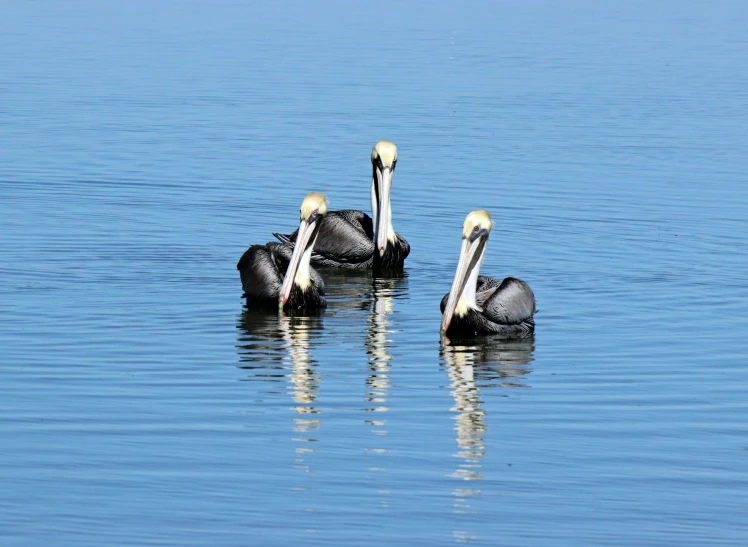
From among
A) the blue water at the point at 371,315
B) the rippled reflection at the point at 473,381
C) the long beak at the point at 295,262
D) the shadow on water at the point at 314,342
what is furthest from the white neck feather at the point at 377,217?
the rippled reflection at the point at 473,381

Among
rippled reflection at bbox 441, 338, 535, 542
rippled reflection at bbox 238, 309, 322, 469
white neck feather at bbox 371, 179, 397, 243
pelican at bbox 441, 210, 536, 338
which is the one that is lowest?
rippled reflection at bbox 441, 338, 535, 542

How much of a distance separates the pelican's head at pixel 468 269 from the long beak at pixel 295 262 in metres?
1.44

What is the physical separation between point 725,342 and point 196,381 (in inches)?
150

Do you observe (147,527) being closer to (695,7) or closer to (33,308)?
(33,308)

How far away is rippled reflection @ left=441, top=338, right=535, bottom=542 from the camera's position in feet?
24.8

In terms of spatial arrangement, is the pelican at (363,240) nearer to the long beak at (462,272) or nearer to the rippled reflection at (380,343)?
the rippled reflection at (380,343)

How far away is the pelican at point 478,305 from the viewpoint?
434 inches

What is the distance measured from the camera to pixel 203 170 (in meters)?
18.0

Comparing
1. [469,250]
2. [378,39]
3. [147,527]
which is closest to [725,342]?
[469,250]

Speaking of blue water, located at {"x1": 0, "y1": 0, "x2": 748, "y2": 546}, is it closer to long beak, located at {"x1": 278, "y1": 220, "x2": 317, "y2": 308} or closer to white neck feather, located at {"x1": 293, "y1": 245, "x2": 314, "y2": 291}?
long beak, located at {"x1": 278, "y1": 220, "x2": 317, "y2": 308}

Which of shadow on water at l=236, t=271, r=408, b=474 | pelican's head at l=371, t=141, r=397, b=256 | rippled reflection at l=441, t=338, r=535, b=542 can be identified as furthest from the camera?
pelican's head at l=371, t=141, r=397, b=256

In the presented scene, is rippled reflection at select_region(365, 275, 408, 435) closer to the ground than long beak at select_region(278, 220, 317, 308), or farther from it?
closer to the ground

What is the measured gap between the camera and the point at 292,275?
39.3 ft

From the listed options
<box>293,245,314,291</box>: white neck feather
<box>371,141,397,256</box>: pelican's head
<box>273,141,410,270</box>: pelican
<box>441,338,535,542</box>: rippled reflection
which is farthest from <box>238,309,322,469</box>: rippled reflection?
<box>371,141,397,256</box>: pelican's head
